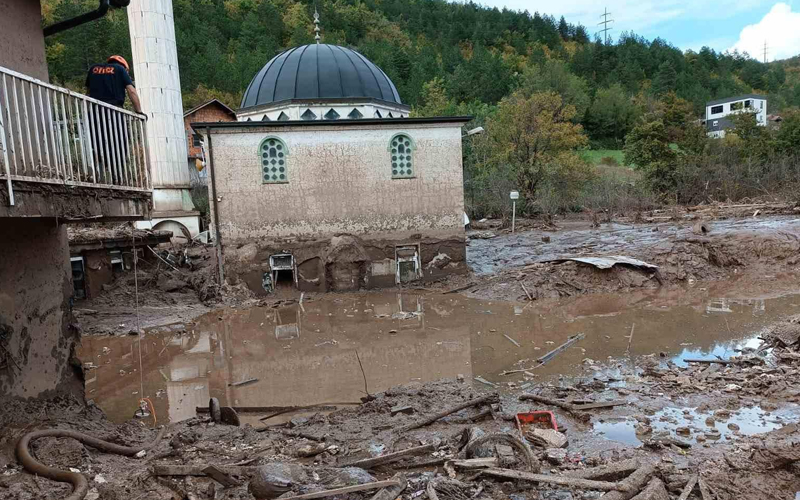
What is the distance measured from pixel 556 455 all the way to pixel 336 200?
1274 centimetres

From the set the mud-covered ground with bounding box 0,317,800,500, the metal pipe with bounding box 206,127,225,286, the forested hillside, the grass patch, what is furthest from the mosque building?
the grass patch

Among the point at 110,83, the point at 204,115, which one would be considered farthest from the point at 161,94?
the point at 204,115

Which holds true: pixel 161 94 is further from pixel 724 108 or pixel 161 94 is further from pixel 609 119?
pixel 724 108

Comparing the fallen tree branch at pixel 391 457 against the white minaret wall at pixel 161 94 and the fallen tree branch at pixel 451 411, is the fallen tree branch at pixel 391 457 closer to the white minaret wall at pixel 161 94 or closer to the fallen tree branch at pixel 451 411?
the fallen tree branch at pixel 451 411

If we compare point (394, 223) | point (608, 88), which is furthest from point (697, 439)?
point (608, 88)

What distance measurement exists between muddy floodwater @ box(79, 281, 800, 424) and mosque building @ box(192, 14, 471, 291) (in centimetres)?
208

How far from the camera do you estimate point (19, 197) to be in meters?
4.40

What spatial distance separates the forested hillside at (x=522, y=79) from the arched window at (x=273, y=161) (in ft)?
58.5

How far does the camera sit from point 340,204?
16844 millimetres

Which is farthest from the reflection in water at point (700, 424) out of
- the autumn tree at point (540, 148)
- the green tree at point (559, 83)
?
the green tree at point (559, 83)

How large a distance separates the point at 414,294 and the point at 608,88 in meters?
69.5

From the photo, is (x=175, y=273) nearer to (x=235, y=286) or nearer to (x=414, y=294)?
(x=235, y=286)

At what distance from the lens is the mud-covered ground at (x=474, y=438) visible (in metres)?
4.51

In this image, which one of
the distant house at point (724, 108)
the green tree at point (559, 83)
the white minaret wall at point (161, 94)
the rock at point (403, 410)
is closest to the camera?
the rock at point (403, 410)
